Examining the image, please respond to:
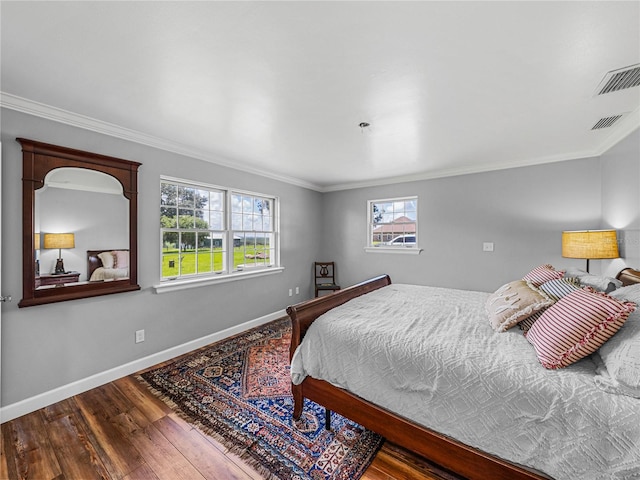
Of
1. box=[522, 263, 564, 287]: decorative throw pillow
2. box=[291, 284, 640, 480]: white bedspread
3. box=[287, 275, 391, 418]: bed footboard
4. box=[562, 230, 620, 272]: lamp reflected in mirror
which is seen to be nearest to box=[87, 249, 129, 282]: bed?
box=[287, 275, 391, 418]: bed footboard

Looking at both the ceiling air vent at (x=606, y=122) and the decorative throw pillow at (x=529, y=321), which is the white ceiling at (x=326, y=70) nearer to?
the ceiling air vent at (x=606, y=122)

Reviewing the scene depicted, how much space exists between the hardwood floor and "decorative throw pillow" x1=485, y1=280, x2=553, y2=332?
0.97m

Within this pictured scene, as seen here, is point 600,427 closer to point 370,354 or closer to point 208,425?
point 370,354

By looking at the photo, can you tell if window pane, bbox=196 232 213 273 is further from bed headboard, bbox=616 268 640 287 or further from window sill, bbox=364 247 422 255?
bed headboard, bbox=616 268 640 287

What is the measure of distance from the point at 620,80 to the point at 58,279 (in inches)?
179

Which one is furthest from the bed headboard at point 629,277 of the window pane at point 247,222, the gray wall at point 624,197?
the window pane at point 247,222

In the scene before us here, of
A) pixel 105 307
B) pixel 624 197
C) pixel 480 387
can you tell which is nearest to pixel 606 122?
pixel 624 197

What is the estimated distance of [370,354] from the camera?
1.63m

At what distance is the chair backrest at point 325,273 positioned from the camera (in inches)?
204

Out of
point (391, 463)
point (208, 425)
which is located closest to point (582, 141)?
point (391, 463)

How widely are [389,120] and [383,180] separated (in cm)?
231

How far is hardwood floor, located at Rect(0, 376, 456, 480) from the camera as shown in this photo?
5.02 ft

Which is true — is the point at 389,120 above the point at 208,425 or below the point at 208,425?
above

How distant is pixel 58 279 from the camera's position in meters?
2.25
